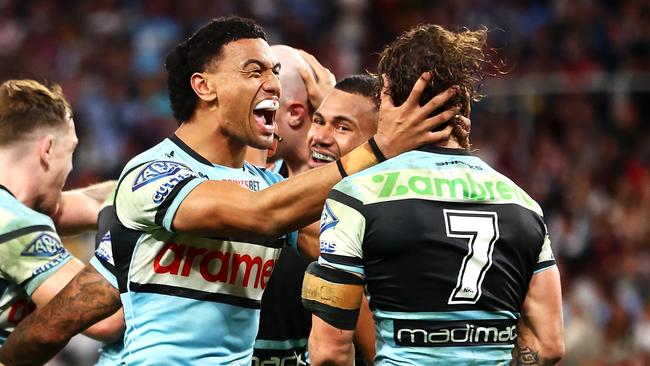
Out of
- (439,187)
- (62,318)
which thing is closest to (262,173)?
(62,318)

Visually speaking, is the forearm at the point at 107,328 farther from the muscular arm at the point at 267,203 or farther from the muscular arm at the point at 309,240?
the muscular arm at the point at 267,203

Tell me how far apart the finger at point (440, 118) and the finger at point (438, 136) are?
0.08ft

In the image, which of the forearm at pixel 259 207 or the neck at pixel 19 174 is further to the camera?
the neck at pixel 19 174

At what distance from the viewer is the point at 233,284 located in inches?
167

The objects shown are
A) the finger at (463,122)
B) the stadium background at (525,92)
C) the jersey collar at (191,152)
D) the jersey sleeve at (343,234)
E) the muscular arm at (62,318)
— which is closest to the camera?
the jersey sleeve at (343,234)

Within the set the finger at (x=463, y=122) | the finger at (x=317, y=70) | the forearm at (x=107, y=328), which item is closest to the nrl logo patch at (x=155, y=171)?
the finger at (x=463, y=122)

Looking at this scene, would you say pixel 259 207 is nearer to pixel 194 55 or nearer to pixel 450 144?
pixel 450 144

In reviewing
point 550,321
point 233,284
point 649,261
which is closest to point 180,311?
point 233,284

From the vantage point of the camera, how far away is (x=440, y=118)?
12.3ft

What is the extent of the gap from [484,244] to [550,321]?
1.60 ft

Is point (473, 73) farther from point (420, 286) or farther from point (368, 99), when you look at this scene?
point (368, 99)

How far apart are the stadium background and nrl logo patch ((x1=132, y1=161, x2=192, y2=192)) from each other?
6.83 metres

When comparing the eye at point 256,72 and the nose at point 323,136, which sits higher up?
the eye at point 256,72

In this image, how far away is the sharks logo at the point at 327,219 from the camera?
3.68 metres
